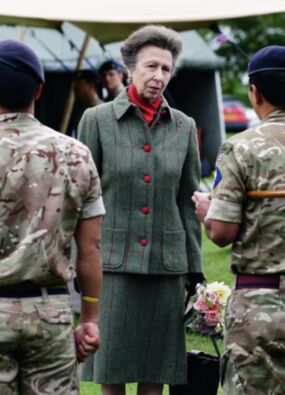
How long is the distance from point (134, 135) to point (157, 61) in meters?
0.41

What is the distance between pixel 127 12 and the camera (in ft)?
43.2

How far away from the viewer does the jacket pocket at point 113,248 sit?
20.2 feet

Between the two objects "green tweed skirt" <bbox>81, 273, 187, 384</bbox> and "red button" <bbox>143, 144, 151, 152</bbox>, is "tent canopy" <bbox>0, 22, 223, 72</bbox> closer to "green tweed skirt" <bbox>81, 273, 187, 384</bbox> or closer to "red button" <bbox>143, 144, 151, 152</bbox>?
"red button" <bbox>143, 144, 151, 152</bbox>

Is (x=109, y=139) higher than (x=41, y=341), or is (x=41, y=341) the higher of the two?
(x=109, y=139)

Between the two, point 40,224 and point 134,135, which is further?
point 134,135

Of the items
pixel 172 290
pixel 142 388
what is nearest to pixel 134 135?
pixel 172 290

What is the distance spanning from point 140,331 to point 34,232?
195 cm

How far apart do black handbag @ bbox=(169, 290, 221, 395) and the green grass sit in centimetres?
98

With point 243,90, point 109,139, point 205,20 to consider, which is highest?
A: point 243,90

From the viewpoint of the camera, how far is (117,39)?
14.4 meters

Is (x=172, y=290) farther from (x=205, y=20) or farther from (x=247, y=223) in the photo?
(x=205, y=20)

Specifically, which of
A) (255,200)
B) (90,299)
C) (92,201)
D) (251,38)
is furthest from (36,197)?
(251,38)

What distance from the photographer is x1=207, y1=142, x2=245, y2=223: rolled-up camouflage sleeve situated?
4805 mm

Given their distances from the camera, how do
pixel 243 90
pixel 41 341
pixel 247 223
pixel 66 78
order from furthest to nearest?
1. pixel 243 90
2. pixel 66 78
3. pixel 247 223
4. pixel 41 341
